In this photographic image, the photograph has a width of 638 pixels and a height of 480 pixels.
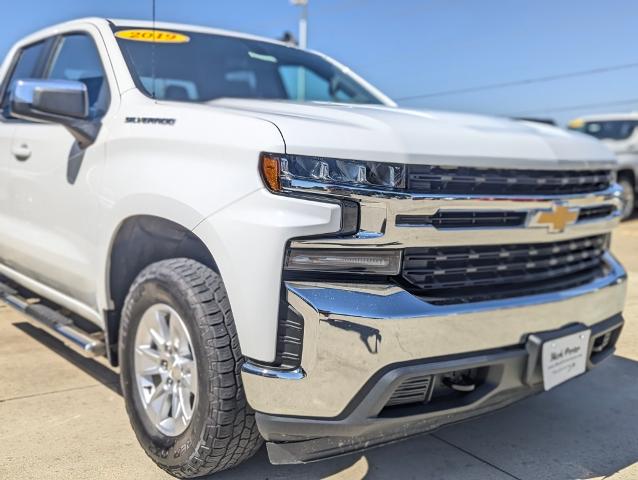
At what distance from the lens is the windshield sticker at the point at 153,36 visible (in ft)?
11.5

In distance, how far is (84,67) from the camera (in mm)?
3633

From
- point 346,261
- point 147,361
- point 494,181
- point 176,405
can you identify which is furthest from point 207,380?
point 494,181

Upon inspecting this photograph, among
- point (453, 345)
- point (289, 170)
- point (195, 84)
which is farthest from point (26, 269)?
point (453, 345)

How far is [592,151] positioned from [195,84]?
6.58ft

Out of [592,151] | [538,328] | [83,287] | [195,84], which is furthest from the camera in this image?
[195,84]

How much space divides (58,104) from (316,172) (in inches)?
56.8

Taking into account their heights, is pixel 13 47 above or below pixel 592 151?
above

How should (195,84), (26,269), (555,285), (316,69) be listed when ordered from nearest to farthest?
(555,285)
(195,84)
(26,269)
(316,69)

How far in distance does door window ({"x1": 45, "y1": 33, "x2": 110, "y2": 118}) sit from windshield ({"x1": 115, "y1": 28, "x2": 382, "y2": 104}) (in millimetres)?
173

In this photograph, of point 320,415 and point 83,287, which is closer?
point 320,415

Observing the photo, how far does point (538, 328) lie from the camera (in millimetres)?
2605

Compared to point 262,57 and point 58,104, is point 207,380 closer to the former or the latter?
point 58,104

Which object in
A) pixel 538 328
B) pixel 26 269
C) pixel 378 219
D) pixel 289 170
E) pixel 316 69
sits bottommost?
pixel 26 269

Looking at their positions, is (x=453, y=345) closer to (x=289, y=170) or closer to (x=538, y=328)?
(x=538, y=328)
